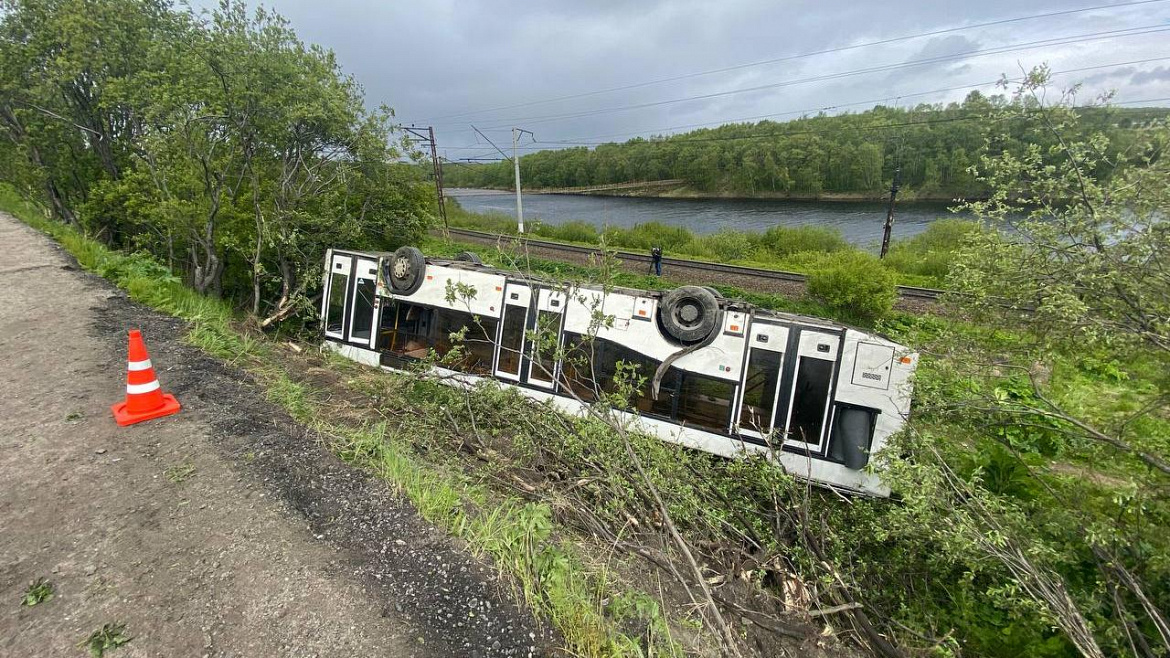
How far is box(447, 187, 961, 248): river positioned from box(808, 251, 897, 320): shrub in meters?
15.3

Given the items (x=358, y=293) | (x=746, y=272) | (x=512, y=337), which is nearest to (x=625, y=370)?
(x=512, y=337)

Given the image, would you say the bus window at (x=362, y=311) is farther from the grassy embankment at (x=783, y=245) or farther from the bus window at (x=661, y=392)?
the grassy embankment at (x=783, y=245)

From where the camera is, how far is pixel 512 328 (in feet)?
23.7

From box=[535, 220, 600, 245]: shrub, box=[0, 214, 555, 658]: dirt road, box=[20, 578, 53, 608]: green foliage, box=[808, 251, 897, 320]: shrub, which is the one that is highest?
box=[535, 220, 600, 245]: shrub

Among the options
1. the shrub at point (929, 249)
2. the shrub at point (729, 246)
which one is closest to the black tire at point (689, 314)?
the shrub at point (929, 249)

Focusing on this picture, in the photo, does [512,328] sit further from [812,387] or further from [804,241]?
[804,241]

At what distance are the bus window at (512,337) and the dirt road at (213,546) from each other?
129 inches

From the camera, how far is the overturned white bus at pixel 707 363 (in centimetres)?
555

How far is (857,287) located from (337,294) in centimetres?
1288

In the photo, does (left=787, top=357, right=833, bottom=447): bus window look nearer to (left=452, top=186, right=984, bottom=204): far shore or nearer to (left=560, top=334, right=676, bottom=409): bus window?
(left=560, top=334, right=676, bottom=409): bus window

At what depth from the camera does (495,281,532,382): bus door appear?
23.4 ft

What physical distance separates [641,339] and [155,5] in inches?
529

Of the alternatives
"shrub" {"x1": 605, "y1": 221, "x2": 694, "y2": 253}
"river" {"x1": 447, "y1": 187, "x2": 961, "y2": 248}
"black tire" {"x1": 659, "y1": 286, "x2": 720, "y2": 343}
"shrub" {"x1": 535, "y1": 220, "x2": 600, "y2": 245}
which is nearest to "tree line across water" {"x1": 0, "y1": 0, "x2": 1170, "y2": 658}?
"black tire" {"x1": 659, "y1": 286, "x2": 720, "y2": 343}

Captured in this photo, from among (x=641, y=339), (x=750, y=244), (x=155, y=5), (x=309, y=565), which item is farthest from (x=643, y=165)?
(x=309, y=565)
